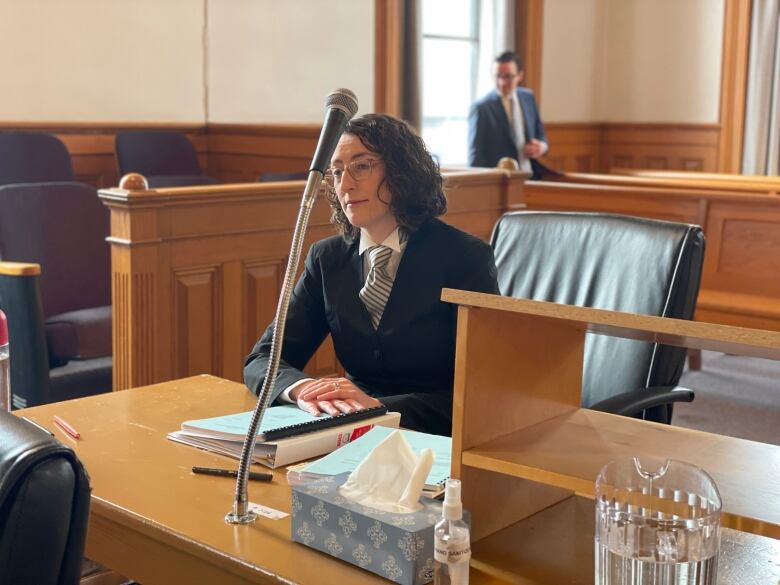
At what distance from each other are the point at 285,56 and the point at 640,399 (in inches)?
183

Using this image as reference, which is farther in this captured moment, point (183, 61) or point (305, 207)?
point (183, 61)

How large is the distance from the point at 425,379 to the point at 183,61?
428 cm

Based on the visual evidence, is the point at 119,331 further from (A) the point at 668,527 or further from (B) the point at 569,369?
(A) the point at 668,527

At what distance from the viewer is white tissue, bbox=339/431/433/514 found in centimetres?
116

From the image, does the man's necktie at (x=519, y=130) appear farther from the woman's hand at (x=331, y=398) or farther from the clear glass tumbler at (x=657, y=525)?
the clear glass tumbler at (x=657, y=525)

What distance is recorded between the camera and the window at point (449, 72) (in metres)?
7.30

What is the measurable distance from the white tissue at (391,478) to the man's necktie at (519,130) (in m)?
5.40

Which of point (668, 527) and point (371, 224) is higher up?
point (371, 224)

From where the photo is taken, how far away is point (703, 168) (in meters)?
8.58

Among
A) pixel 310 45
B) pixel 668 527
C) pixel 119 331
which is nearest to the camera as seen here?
pixel 668 527

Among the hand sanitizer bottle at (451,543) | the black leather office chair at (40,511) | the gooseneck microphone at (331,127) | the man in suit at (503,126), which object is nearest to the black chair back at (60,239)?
the gooseneck microphone at (331,127)

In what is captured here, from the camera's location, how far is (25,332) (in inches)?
120

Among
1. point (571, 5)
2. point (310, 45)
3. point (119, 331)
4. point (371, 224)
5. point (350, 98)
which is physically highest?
point (571, 5)

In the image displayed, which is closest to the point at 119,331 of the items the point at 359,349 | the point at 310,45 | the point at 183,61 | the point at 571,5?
the point at 359,349
